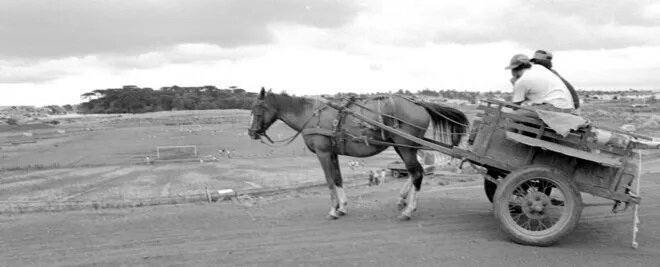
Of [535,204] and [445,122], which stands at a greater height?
[445,122]

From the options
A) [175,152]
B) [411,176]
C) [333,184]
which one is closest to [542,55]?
[411,176]

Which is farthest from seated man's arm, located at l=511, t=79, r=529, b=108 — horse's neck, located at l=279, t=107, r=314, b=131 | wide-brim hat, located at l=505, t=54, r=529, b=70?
horse's neck, located at l=279, t=107, r=314, b=131

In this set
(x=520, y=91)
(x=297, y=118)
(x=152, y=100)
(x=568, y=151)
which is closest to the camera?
(x=568, y=151)

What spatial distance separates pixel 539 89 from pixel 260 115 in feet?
14.9

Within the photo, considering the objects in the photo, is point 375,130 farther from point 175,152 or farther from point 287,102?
point 175,152

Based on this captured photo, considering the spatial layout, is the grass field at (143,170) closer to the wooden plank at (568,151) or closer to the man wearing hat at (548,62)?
the man wearing hat at (548,62)

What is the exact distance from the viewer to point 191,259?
6.14 meters

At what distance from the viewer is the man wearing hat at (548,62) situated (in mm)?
6762

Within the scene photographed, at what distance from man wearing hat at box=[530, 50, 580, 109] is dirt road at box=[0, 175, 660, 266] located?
1.88 meters

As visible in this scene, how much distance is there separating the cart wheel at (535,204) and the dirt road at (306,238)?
0.19 m

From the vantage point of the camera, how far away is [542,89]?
6.41 m

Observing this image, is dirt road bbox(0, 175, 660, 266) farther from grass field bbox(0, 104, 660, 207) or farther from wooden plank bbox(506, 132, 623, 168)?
grass field bbox(0, 104, 660, 207)

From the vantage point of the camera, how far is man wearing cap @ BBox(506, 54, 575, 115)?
20.7ft

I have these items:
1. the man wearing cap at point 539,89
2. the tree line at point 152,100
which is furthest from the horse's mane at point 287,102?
the tree line at point 152,100
